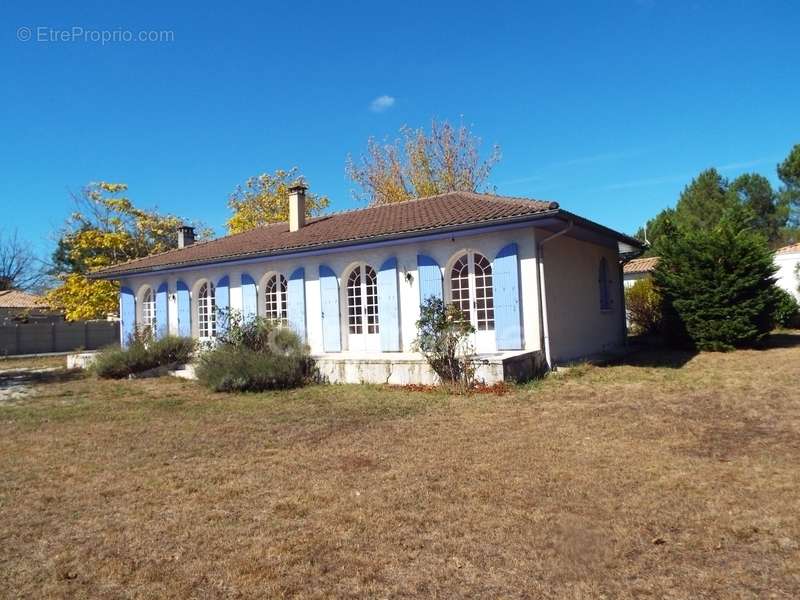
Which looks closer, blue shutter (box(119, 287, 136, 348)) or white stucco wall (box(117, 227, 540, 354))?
white stucco wall (box(117, 227, 540, 354))

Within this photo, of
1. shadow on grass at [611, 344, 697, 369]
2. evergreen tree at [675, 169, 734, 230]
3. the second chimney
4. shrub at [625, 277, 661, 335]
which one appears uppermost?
evergreen tree at [675, 169, 734, 230]

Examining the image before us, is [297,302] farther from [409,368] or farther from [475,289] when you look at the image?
[475,289]

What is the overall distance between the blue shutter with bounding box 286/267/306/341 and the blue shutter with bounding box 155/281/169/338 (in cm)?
537

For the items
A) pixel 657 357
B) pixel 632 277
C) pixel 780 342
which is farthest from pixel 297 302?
pixel 632 277

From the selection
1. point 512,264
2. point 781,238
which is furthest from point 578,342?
point 781,238

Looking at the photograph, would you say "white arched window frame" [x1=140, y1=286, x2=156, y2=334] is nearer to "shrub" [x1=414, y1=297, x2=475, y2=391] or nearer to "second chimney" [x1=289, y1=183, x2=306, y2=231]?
"second chimney" [x1=289, y1=183, x2=306, y2=231]

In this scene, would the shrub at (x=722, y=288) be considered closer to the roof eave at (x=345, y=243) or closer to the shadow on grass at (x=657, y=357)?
the shadow on grass at (x=657, y=357)

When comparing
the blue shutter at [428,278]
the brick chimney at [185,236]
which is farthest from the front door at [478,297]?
the brick chimney at [185,236]

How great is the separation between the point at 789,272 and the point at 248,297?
69.4 feet

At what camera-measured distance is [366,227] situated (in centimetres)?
1388

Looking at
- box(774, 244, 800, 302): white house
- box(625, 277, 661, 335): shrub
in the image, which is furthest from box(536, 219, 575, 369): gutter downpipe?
box(774, 244, 800, 302): white house

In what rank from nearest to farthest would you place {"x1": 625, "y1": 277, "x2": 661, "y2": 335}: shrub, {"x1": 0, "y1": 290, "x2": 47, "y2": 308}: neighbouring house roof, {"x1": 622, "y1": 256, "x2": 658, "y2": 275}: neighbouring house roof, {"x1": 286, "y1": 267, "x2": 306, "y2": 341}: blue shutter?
{"x1": 286, "y1": 267, "x2": 306, "y2": 341}: blue shutter, {"x1": 625, "y1": 277, "x2": 661, "y2": 335}: shrub, {"x1": 622, "y1": 256, "x2": 658, "y2": 275}: neighbouring house roof, {"x1": 0, "y1": 290, "x2": 47, "y2": 308}: neighbouring house roof

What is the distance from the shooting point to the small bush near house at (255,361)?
11172mm

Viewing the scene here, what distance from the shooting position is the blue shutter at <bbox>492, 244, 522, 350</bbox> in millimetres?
11078
